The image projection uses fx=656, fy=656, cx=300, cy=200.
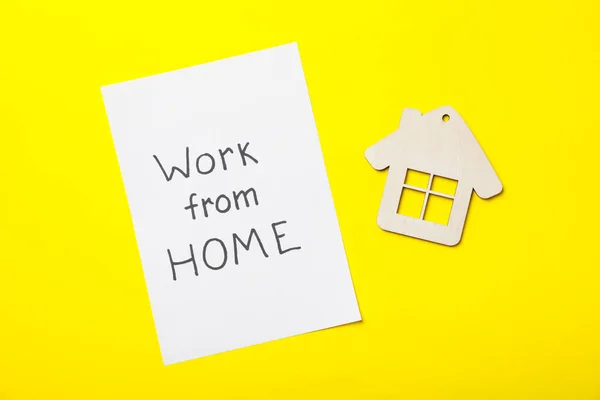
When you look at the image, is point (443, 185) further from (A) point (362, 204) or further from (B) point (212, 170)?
(B) point (212, 170)

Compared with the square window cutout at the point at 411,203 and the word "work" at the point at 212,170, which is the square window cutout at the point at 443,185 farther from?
the word "work" at the point at 212,170

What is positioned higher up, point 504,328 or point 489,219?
point 489,219

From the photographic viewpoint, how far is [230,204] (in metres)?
0.66

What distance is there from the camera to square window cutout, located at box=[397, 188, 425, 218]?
653mm

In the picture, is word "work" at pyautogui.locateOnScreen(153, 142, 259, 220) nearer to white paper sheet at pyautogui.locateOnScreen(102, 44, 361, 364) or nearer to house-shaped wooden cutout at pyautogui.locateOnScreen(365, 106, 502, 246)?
white paper sheet at pyautogui.locateOnScreen(102, 44, 361, 364)

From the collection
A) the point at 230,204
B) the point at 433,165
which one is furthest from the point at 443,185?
the point at 230,204

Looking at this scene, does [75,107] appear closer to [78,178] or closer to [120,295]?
[78,178]

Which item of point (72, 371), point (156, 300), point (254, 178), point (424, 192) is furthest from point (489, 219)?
point (72, 371)

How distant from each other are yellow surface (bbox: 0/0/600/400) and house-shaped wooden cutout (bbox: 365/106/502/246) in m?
0.01

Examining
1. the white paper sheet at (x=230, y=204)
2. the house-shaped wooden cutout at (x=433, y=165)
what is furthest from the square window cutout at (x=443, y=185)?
the white paper sheet at (x=230, y=204)

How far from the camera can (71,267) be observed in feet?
2.16

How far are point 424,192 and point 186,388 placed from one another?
1.01ft

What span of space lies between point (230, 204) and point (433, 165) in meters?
0.20

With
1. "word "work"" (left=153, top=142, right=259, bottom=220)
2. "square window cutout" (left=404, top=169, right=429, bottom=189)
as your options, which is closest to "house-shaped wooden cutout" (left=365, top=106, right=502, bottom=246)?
"square window cutout" (left=404, top=169, right=429, bottom=189)
